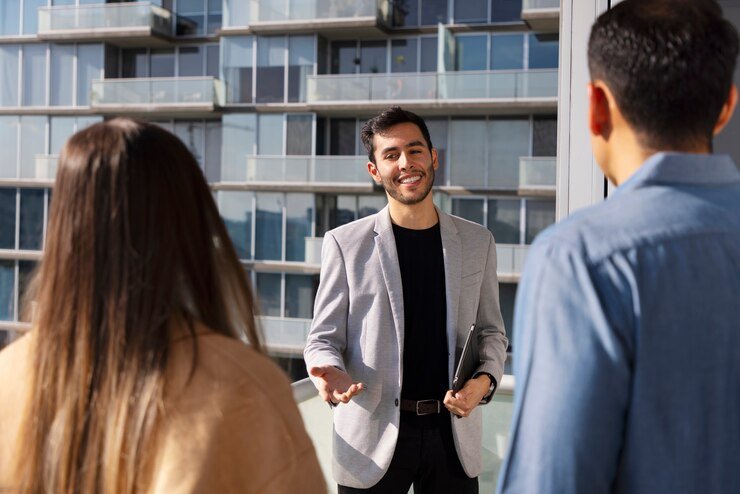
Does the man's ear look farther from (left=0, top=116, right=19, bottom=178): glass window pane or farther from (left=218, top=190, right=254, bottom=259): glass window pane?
(left=0, top=116, right=19, bottom=178): glass window pane

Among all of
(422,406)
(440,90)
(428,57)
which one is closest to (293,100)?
(428,57)

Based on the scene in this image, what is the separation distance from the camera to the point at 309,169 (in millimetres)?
10453

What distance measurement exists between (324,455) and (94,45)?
1051cm

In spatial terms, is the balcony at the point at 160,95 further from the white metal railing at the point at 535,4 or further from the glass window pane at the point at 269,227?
the white metal railing at the point at 535,4

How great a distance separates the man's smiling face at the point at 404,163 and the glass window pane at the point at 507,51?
866cm

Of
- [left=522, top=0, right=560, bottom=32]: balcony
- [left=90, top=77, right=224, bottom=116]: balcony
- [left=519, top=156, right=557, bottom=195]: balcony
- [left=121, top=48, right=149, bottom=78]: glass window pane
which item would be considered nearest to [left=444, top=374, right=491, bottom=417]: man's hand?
[left=519, top=156, right=557, bottom=195]: balcony

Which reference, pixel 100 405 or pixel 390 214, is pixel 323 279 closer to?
pixel 390 214

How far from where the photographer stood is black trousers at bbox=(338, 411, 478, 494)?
1625mm

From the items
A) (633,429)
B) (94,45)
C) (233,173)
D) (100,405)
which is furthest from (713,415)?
(94,45)

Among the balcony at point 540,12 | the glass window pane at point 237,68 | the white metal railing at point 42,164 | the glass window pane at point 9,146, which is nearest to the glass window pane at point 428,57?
the balcony at point 540,12

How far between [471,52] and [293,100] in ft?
7.90

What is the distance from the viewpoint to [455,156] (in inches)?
392

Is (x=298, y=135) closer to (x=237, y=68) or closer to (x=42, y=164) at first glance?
(x=237, y=68)

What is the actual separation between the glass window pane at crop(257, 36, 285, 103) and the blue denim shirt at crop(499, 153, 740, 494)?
10.8 m
